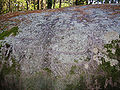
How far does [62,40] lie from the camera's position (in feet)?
6.94

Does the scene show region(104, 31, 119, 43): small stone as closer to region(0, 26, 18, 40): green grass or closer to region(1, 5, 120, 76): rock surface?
region(1, 5, 120, 76): rock surface

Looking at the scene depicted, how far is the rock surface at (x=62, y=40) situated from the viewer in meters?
1.83

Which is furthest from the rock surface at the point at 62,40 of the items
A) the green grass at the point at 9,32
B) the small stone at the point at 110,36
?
the green grass at the point at 9,32

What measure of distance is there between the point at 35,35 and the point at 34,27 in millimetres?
346

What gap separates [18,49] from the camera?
2064mm

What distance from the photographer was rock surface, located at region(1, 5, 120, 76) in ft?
6.02

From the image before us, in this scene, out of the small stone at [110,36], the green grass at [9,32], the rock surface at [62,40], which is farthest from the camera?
the green grass at [9,32]

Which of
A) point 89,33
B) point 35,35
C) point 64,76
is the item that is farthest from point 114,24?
point 35,35

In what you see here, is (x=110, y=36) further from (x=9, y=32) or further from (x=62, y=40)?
(x=9, y=32)

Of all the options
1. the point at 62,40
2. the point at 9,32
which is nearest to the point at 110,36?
the point at 62,40

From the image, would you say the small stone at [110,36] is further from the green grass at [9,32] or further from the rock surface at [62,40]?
the green grass at [9,32]

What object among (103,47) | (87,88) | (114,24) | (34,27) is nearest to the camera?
(87,88)

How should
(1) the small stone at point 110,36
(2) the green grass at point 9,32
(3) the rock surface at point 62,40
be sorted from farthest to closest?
(2) the green grass at point 9,32 → (1) the small stone at point 110,36 → (3) the rock surface at point 62,40

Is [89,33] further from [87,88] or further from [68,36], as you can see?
[87,88]
